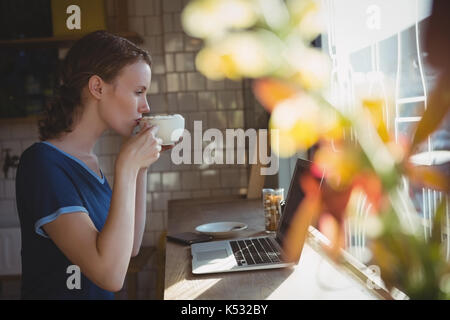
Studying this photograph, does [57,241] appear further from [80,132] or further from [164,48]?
[164,48]

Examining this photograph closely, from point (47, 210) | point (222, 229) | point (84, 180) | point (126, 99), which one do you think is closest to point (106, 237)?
point (47, 210)

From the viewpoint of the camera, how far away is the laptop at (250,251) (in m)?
1.12

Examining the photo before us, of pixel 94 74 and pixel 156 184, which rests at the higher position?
pixel 94 74

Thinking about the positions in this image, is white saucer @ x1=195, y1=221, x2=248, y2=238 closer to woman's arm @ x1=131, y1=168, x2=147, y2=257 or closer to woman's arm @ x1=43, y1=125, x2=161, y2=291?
woman's arm @ x1=131, y1=168, x2=147, y2=257

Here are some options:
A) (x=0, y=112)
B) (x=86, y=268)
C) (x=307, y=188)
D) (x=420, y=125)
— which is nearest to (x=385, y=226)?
(x=420, y=125)

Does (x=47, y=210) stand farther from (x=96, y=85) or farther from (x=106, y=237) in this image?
(x=96, y=85)

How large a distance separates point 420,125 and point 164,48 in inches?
109

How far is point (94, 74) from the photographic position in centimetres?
124

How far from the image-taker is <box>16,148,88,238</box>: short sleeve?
3.40 feet

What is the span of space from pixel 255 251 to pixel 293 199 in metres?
0.20

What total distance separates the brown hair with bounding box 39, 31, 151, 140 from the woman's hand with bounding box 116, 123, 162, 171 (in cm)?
23

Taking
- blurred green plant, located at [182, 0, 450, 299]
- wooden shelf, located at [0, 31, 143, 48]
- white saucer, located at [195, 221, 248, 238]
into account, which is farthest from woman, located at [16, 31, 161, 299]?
wooden shelf, located at [0, 31, 143, 48]

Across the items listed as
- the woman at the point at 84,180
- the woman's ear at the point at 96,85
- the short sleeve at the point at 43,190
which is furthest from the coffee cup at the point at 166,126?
the short sleeve at the point at 43,190

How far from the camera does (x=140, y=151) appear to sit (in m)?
1.09
